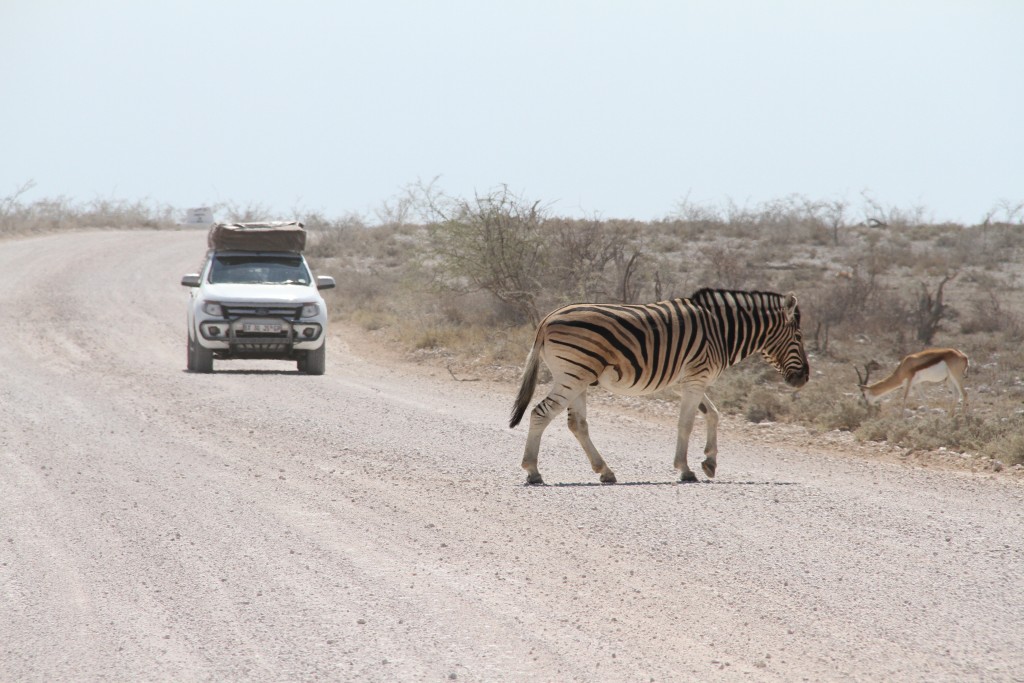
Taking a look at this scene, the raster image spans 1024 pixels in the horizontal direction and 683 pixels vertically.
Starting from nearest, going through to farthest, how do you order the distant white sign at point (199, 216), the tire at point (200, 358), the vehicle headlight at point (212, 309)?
1. the vehicle headlight at point (212, 309)
2. the tire at point (200, 358)
3. the distant white sign at point (199, 216)

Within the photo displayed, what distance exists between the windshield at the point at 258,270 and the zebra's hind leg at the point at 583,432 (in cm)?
1073

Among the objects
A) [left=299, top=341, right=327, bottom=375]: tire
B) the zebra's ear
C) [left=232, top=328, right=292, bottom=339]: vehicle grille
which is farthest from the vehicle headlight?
the zebra's ear

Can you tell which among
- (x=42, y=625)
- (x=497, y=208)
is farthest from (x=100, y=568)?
(x=497, y=208)

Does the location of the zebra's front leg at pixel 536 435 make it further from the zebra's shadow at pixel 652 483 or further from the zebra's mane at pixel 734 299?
the zebra's mane at pixel 734 299

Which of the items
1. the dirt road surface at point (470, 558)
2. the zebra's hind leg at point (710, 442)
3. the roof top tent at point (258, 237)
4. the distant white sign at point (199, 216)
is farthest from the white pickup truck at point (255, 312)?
the distant white sign at point (199, 216)

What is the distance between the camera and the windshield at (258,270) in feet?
65.3

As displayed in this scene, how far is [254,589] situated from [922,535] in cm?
455

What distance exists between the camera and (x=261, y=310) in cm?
1889

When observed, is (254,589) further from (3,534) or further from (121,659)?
(3,534)

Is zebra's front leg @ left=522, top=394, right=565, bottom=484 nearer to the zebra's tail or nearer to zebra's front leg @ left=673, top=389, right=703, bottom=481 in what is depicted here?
the zebra's tail

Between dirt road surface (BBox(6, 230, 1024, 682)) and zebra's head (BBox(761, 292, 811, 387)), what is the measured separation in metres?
1.02

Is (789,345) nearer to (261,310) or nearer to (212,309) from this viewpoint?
(261,310)

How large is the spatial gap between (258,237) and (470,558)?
14.5m

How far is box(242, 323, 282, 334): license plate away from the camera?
1875 cm
